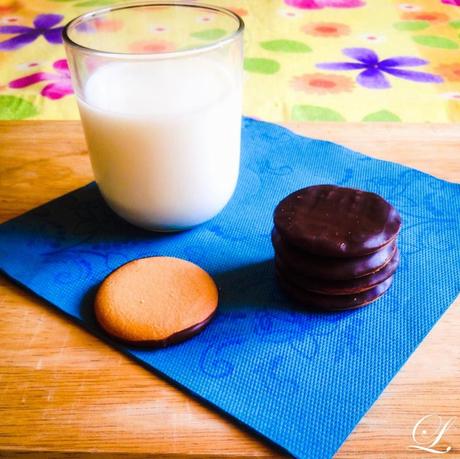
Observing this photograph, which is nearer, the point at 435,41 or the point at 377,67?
the point at 377,67

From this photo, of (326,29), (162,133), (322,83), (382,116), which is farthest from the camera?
(326,29)

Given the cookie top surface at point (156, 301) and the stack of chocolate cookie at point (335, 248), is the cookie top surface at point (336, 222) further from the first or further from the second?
the cookie top surface at point (156, 301)

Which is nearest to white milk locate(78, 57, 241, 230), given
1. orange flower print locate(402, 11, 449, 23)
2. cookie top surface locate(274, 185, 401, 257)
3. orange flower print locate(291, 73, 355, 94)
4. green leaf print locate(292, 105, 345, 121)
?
cookie top surface locate(274, 185, 401, 257)

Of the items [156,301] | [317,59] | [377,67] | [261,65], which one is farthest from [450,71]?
[156,301]

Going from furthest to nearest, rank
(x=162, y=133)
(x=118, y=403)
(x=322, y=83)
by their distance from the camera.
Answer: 1. (x=322, y=83)
2. (x=162, y=133)
3. (x=118, y=403)

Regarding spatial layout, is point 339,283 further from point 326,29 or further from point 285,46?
point 326,29

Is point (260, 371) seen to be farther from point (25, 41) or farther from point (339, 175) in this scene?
point (25, 41)

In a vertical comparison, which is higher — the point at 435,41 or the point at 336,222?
the point at 336,222

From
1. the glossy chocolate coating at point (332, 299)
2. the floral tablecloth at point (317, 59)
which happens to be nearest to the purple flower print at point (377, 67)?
the floral tablecloth at point (317, 59)
